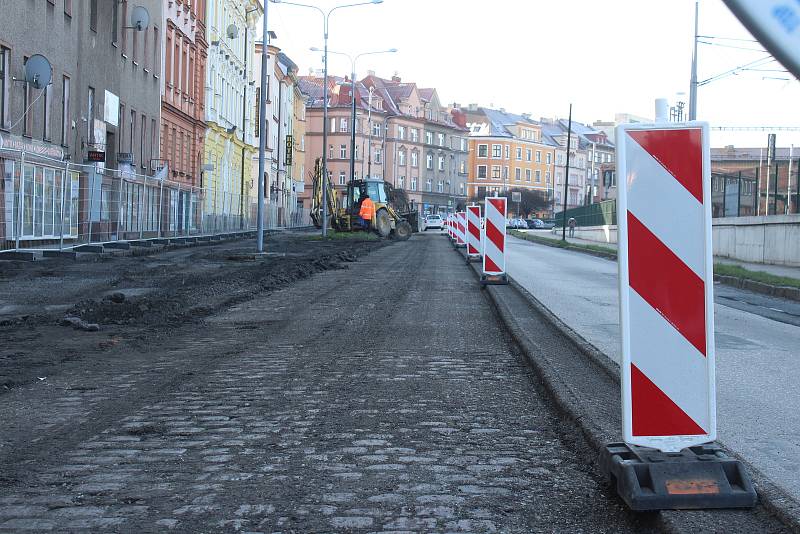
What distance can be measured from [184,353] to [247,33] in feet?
205

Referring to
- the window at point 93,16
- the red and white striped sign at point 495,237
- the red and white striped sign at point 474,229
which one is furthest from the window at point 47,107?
the red and white striped sign at point 495,237

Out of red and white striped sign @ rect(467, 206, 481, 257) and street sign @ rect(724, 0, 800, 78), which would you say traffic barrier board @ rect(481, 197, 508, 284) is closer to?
red and white striped sign @ rect(467, 206, 481, 257)

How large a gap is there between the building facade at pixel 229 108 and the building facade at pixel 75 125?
671cm

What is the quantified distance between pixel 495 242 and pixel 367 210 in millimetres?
32824

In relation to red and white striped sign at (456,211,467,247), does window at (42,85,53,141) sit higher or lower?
higher

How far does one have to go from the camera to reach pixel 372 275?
19938mm

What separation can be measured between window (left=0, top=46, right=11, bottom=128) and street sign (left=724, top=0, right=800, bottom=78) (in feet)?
80.6

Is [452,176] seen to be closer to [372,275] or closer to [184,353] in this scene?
[372,275]

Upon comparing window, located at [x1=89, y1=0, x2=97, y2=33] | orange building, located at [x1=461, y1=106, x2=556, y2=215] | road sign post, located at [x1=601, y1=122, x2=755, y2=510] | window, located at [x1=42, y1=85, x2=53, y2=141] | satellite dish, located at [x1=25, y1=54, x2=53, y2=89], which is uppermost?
orange building, located at [x1=461, y1=106, x2=556, y2=215]

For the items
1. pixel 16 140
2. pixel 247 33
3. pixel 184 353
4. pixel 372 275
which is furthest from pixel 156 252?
pixel 247 33

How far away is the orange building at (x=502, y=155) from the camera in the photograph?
475 feet

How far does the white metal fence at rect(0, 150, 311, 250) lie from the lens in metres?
19.6

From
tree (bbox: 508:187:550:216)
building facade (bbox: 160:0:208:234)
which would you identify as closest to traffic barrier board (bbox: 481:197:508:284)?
building facade (bbox: 160:0:208:234)

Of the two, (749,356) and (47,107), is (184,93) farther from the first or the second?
(749,356)
